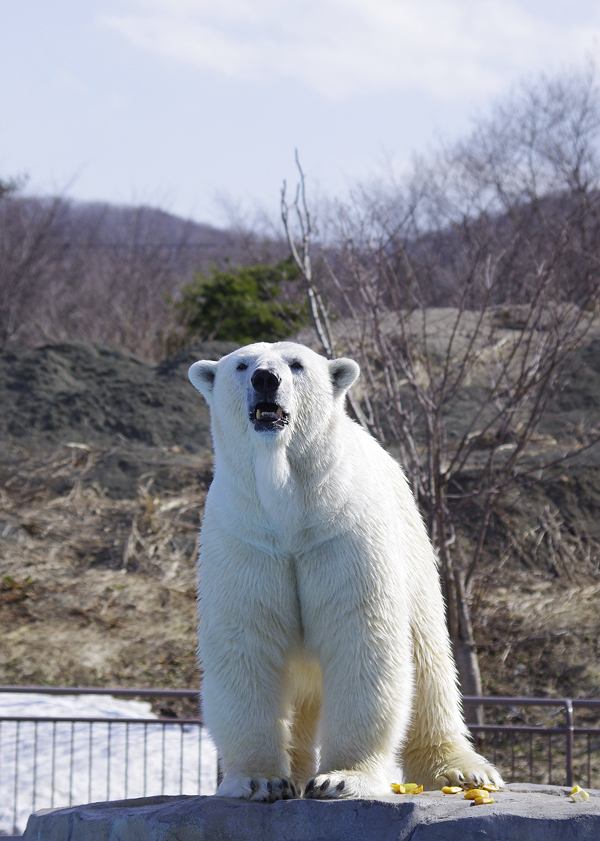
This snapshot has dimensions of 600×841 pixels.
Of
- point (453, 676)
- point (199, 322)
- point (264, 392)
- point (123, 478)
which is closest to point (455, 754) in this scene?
point (453, 676)

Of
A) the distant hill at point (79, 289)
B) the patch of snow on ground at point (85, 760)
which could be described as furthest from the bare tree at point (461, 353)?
the distant hill at point (79, 289)

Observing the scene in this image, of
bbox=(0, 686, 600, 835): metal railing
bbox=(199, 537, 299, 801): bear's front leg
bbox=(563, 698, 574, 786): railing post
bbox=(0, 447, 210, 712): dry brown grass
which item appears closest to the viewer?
bbox=(199, 537, 299, 801): bear's front leg

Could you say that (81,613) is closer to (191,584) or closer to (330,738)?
(191,584)

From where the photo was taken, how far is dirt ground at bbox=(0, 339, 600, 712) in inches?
301

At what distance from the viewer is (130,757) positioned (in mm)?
6480

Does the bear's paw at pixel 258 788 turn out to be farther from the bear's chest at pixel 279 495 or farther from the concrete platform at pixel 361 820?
the bear's chest at pixel 279 495

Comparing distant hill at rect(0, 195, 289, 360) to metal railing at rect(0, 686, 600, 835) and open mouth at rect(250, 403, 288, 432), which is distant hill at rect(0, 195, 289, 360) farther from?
open mouth at rect(250, 403, 288, 432)

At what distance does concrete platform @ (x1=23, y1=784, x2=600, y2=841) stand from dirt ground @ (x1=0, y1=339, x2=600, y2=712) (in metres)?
4.14

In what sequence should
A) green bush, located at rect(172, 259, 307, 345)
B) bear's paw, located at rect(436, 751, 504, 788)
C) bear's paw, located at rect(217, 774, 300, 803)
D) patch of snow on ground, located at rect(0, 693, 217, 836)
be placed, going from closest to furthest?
bear's paw, located at rect(217, 774, 300, 803), bear's paw, located at rect(436, 751, 504, 788), patch of snow on ground, located at rect(0, 693, 217, 836), green bush, located at rect(172, 259, 307, 345)

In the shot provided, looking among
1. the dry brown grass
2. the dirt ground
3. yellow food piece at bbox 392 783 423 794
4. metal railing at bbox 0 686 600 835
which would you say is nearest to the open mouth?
yellow food piece at bbox 392 783 423 794

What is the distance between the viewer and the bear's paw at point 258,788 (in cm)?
268

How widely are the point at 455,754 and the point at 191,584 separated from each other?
5887 millimetres

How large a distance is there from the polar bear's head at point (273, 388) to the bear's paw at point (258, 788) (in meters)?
1.06

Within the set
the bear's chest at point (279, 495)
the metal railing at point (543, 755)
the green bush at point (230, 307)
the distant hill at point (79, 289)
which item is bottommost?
the metal railing at point (543, 755)
